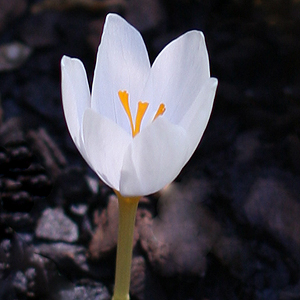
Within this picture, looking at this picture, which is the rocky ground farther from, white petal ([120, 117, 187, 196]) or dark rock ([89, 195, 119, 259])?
white petal ([120, 117, 187, 196])

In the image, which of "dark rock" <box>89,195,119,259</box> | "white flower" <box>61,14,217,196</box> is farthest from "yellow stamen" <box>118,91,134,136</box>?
"dark rock" <box>89,195,119,259</box>

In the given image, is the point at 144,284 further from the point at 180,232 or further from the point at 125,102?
the point at 125,102

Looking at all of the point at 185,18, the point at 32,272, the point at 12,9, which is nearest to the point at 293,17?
the point at 185,18

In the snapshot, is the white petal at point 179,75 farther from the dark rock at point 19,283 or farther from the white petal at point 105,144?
the dark rock at point 19,283

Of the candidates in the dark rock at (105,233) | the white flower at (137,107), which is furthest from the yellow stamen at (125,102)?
the dark rock at (105,233)

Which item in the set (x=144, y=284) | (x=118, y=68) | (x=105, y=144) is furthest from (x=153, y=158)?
(x=144, y=284)

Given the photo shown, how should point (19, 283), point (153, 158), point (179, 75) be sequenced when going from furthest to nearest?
1. point (19, 283)
2. point (179, 75)
3. point (153, 158)

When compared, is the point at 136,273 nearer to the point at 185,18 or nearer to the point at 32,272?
the point at 32,272
